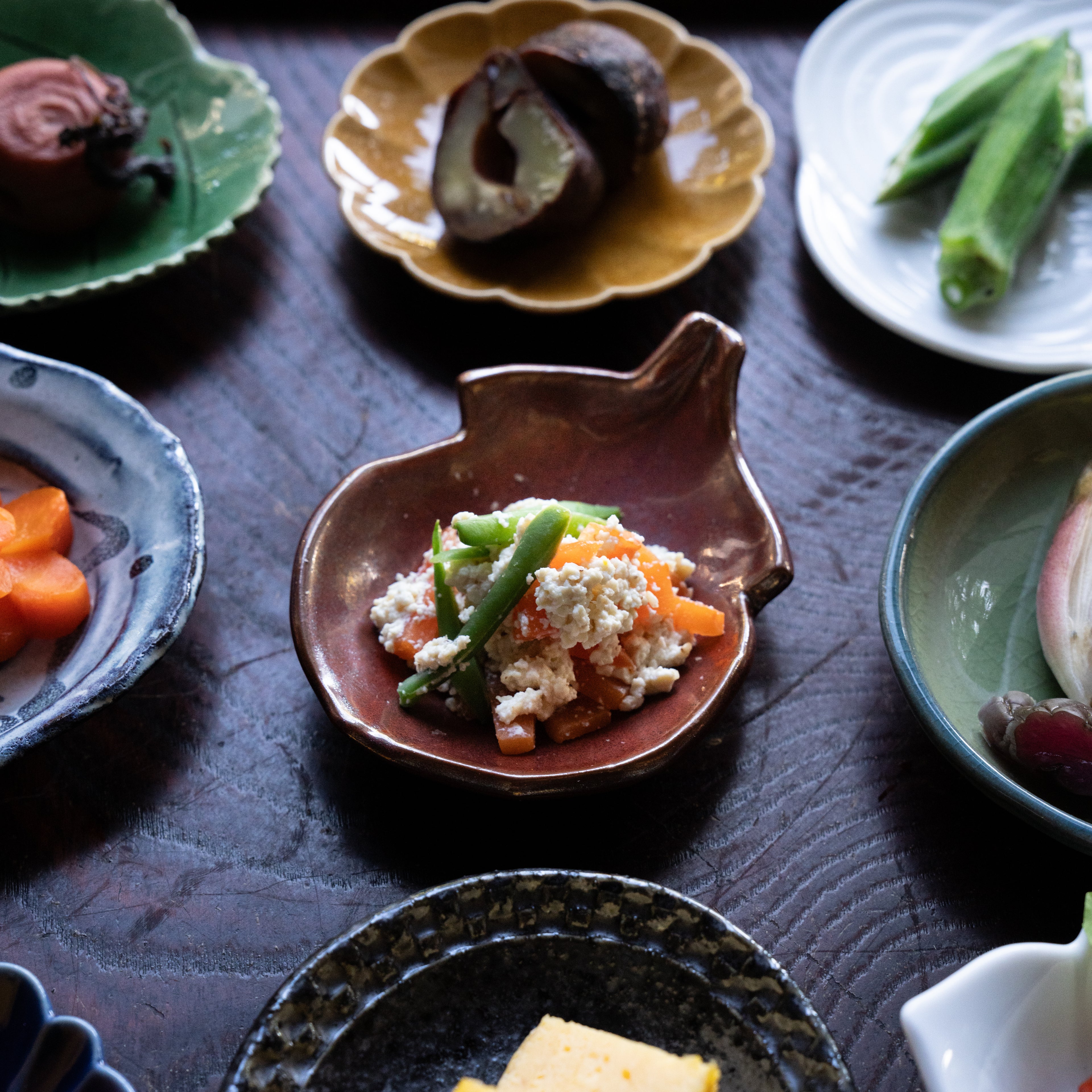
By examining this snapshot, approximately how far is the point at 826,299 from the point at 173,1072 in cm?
169

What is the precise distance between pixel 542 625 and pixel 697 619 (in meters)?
0.22

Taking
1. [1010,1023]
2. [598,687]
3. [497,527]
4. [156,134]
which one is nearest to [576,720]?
[598,687]

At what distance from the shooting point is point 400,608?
1430 millimetres

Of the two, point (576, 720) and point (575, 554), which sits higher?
point (575, 554)

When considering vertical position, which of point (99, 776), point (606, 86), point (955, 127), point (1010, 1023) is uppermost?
point (606, 86)

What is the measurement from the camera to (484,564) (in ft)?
4.58

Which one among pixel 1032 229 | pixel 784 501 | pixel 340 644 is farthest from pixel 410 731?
pixel 1032 229

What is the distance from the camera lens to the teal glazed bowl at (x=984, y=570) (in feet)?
4.32

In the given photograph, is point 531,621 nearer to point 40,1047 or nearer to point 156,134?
point 40,1047

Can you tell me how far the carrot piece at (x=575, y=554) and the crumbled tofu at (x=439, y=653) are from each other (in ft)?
0.50

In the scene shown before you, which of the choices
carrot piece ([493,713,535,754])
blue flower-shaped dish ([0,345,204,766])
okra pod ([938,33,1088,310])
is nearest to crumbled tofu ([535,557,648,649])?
carrot piece ([493,713,535,754])

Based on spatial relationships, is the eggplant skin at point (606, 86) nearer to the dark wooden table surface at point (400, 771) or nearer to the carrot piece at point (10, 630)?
the dark wooden table surface at point (400, 771)

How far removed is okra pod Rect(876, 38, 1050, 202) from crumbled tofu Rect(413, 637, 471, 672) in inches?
53.8

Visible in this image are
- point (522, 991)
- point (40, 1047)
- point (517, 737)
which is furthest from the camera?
point (517, 737)
